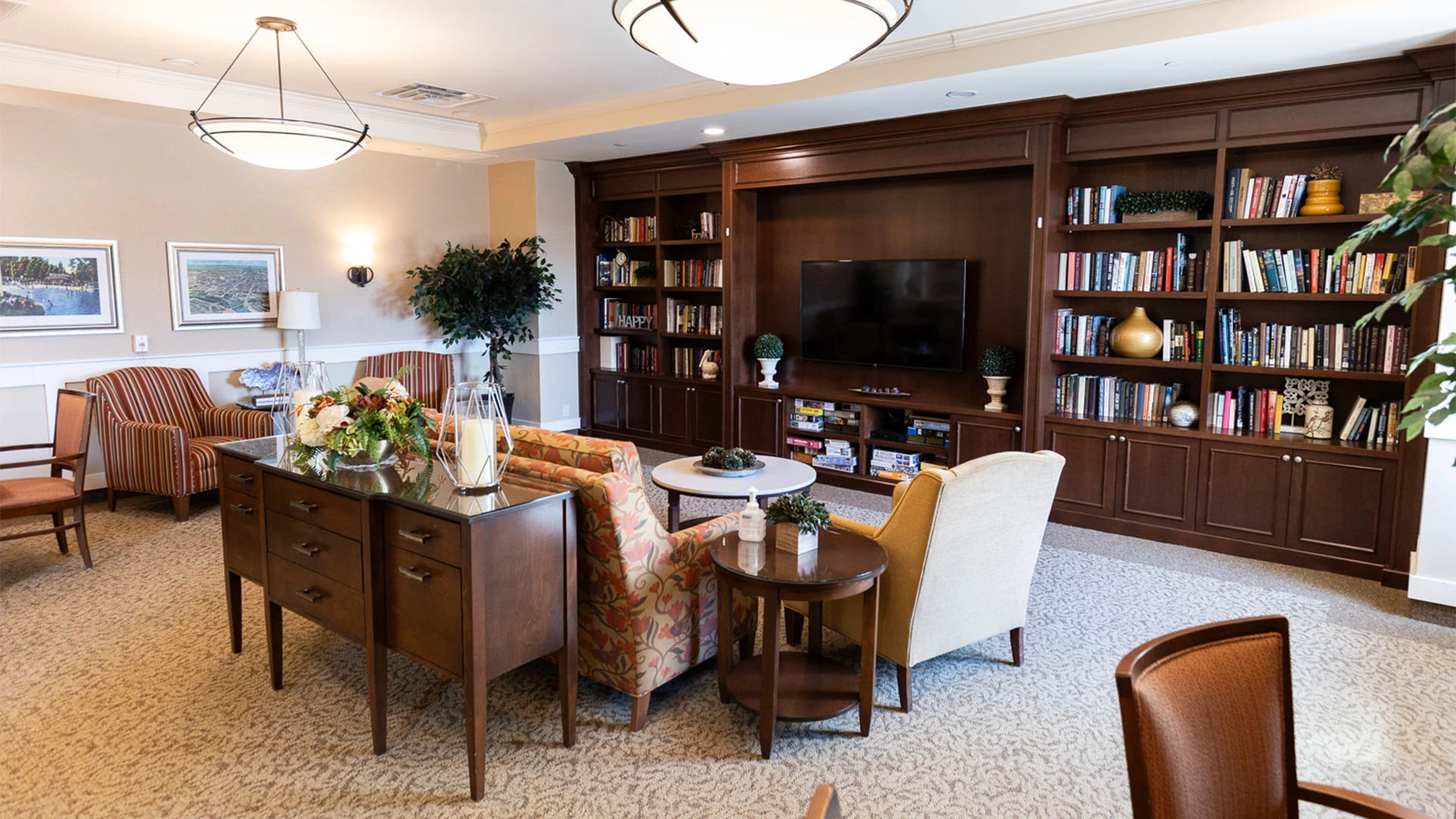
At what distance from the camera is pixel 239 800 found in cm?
254

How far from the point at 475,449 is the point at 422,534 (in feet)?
0.98

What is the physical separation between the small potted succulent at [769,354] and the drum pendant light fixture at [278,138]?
3.27m

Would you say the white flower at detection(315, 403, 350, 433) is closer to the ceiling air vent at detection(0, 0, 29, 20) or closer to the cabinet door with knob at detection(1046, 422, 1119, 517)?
the ceiling air vent at detection(0, 0, 29, 20)

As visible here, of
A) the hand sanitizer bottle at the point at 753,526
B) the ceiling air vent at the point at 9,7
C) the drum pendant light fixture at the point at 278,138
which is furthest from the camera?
the ceiling air vent at the point at 9,7

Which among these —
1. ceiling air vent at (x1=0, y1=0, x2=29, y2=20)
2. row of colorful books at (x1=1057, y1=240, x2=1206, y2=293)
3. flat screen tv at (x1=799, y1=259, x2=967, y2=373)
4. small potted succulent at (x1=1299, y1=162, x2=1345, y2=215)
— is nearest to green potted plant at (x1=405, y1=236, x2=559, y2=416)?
flat screen tv at (x1=799, y1=259, x2=967, y2=373)

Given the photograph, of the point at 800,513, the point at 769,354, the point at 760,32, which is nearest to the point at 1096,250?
the point at 769,354

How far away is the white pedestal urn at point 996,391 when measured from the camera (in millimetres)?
5641

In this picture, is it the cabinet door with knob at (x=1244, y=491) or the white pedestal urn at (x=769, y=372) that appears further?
the white pedestal urn at (x=769, y=372)

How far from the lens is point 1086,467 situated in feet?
17.3

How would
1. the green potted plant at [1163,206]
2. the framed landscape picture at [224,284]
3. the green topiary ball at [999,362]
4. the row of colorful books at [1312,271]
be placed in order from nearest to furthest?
the row of colorful books at [1312,271] → the green potted plant at [1163,206] → the green topiary ball at [999,362] → the framed landscape picture at [224,284]

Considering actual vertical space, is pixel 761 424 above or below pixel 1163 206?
below

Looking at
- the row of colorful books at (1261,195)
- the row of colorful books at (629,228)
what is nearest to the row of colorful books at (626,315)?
the row of colorful books at (629,228)

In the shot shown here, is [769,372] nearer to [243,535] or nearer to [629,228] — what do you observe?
[629,228]

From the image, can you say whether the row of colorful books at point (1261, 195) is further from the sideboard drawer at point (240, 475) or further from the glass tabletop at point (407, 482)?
the sideboard drawer at point (240, 475)
